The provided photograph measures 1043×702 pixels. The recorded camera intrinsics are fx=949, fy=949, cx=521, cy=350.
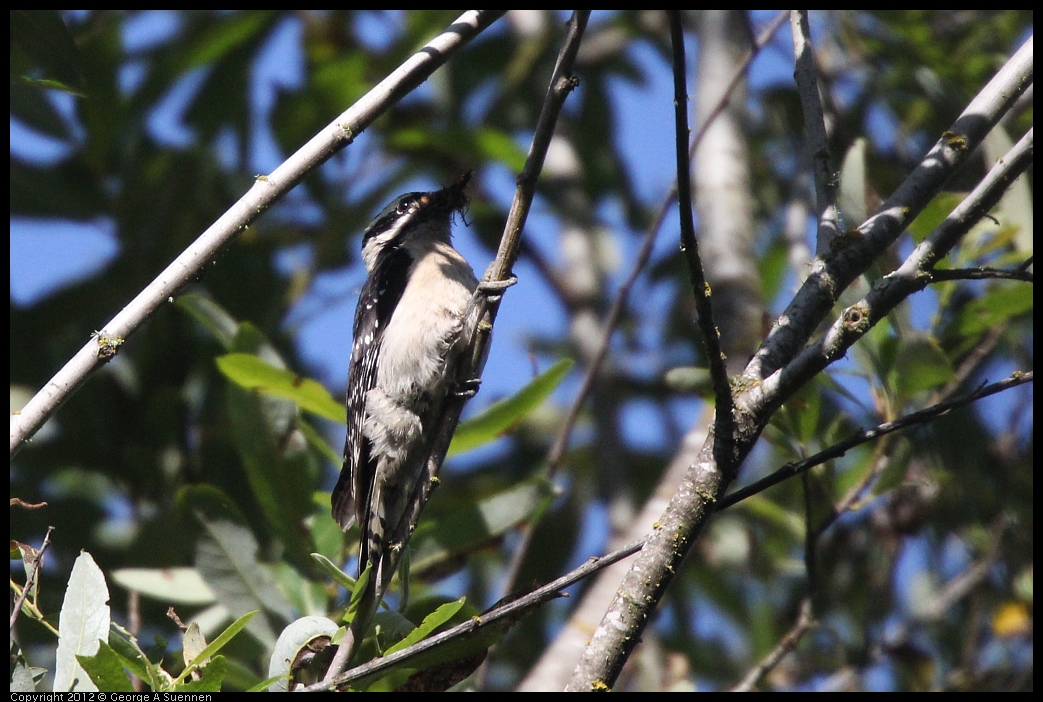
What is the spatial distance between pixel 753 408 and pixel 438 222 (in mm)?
2690

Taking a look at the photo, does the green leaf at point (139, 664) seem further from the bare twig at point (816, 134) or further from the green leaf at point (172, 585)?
the bare twig at point (816, 134)

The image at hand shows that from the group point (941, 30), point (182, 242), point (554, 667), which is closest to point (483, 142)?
point (182, 242)

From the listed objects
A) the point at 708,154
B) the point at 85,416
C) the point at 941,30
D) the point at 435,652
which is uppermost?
the point at 941,30

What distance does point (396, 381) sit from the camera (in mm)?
3830

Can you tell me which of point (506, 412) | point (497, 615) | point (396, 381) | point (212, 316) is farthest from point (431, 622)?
point (212, 316)

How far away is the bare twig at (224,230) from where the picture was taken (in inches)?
84.1

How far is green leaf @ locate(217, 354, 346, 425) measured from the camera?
3566mm

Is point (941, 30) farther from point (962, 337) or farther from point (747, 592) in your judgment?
point (747, 592)

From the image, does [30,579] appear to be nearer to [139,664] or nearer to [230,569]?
[139,664]

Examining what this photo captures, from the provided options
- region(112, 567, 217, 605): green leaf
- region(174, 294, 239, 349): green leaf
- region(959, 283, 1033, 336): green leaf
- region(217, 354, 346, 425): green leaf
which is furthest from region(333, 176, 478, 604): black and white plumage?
region(959, 283, 1033, 336): green leaf

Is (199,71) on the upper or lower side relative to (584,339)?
upper

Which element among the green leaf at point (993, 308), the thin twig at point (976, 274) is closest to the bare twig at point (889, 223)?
the thin twig at point (976, 274)

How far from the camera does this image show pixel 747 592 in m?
6.10

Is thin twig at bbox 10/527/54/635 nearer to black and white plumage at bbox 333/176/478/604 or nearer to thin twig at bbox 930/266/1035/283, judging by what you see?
black and white plumage at bbox 333/176/478/604
